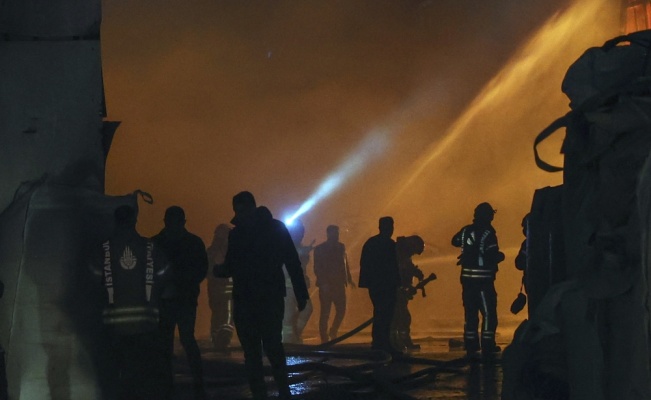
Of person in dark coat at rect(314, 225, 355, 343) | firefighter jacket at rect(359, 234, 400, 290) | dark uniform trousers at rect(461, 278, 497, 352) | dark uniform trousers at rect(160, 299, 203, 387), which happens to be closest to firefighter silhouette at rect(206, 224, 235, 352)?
person in dark coat at rect(314, 225, 355, 343)

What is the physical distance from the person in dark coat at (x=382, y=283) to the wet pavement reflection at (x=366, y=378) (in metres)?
0.79

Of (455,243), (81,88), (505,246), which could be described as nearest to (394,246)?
(455,243)

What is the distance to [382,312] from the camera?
13859mm

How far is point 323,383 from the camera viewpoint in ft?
34.1

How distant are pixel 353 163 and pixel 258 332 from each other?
20.0 metres

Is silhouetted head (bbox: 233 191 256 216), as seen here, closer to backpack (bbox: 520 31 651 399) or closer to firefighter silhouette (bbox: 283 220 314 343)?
backpack (bbox: 520 31 651 399)

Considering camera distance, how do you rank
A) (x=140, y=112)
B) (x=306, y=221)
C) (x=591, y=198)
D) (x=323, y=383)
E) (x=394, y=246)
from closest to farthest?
(x=591, y=198)
(x=323, y=383)
(x=394, y=246)
(x=140, y=112)
(x=306, y=221)

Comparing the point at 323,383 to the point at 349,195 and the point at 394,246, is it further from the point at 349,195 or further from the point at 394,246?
the point at 349,195

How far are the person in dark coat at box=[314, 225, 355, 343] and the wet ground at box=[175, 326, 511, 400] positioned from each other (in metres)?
4.20

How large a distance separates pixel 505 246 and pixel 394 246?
14168 millimetres

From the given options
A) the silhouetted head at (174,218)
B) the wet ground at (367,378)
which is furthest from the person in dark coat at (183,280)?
the wet ground at (367,378)

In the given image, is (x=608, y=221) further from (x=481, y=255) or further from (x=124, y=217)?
(x=481, y=255)

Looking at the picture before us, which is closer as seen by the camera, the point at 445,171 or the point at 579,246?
the point at 579,246

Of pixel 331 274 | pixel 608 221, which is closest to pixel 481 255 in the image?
pixel 331 274
